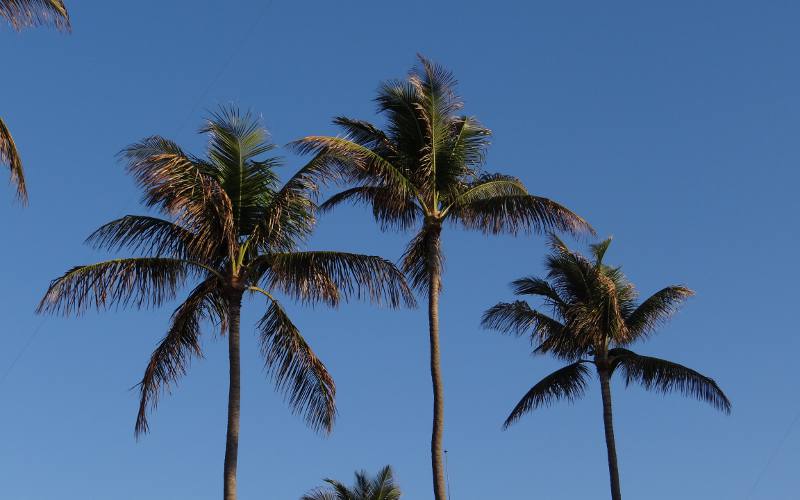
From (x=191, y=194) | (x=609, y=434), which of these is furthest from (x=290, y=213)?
(x=609, y=434)

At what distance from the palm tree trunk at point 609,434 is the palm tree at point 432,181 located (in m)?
9.37

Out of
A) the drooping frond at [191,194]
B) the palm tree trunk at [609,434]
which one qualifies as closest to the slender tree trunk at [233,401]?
the drooping frond at [191,194]

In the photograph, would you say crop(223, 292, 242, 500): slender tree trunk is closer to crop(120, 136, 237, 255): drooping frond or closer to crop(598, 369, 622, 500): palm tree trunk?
crop(120, 136, 237, 255): drooping frond

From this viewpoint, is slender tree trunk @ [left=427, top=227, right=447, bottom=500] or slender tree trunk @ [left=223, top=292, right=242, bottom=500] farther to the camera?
slender tree trunk @ [left=427, top=227, right=447, bottom=500]

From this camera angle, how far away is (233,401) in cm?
2208

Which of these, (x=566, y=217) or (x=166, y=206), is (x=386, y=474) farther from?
(x=166, y=206)

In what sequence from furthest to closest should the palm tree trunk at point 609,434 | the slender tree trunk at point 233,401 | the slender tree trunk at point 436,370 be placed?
the palm tree trunk at point 609,434
the slender tree trunk at point 436,370
the slender tree trunk at point 233,401

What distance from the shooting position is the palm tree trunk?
34.6 metres

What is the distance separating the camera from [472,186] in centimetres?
2739

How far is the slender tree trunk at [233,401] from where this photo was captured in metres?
21.3

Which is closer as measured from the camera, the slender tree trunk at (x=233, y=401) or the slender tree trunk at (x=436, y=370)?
the slender tree trunk at (x=233, y=401)

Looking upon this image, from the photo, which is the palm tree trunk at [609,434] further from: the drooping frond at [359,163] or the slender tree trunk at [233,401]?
the slender tree trunk at [233,401]

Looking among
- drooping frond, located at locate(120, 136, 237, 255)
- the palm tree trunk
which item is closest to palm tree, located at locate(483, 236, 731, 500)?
the palm tree trunk

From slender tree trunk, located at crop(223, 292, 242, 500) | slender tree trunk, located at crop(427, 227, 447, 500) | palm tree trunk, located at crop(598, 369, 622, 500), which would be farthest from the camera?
palm tree trunk, located at crop(598, 369, 622, 500)
